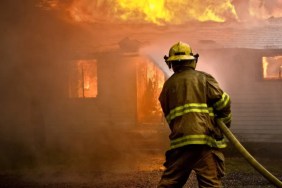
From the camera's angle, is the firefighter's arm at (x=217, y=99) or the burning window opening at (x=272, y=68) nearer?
the firefighter's arm at (x=217, y=99)

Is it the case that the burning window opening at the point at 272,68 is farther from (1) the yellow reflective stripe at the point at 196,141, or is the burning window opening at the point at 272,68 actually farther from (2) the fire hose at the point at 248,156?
(1) the yellow reflective stripe at the point at 196,141

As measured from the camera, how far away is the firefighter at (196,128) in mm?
3592

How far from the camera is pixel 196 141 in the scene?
11.6ft

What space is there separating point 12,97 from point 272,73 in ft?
34.3

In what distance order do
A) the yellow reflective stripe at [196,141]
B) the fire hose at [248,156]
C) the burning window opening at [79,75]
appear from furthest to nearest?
the burning window opening at [79,75] < the fire hose at [248,156] < the yellow reflective stripe at [196,141]

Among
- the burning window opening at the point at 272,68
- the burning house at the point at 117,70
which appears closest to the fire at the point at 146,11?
the burning house at the point at 117,70

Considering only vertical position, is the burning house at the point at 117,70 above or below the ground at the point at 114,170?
above

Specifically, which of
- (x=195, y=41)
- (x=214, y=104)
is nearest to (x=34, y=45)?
(x=195, y=41)

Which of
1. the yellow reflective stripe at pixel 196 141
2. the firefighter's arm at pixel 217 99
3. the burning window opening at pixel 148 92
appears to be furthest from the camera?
the burning window opening at pixel 148 92

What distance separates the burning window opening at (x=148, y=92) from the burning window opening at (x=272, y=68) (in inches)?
176

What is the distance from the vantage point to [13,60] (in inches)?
542

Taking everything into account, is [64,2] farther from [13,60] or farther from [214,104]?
[214,104]

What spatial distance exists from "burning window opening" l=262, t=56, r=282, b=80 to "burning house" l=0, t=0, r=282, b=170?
0.04 metres

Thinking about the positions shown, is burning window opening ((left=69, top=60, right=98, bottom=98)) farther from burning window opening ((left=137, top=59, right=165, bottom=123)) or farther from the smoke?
burning window opening ((left=137, top=59, right=165, bottom=123))
